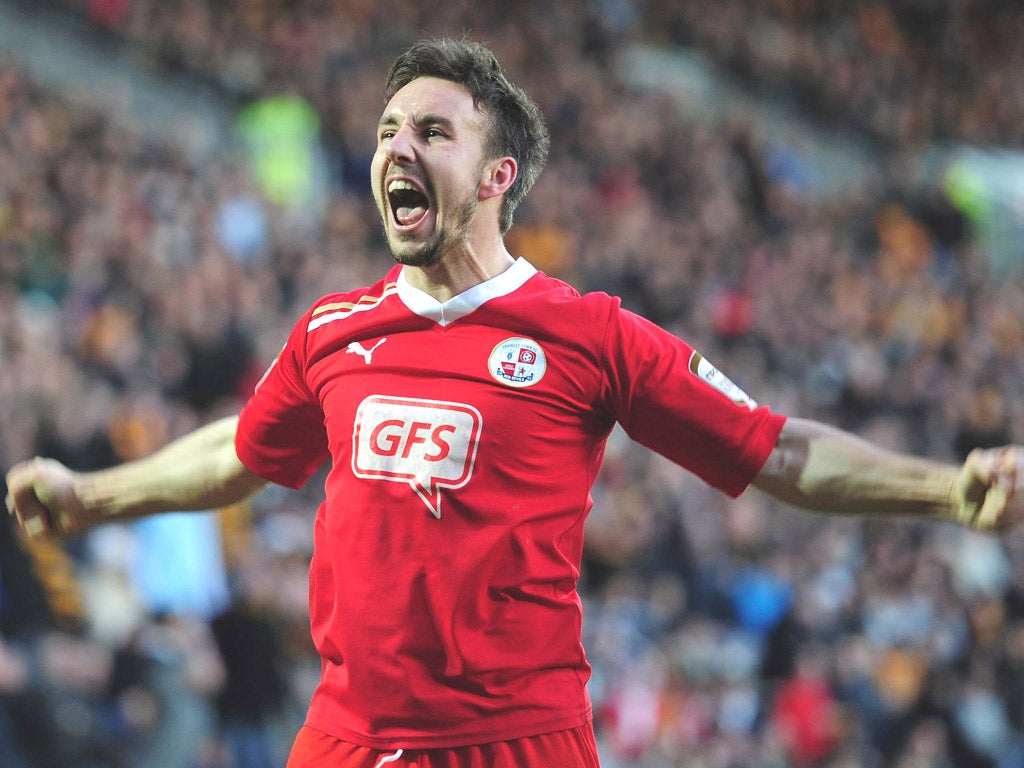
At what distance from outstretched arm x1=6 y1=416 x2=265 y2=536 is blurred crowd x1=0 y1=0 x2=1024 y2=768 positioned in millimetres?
2773

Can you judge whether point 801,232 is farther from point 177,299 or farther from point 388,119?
point 388,119

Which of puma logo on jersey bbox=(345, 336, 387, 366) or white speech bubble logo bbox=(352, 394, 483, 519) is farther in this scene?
puma logo on jersey bbox=(345, 336, 387, 366)

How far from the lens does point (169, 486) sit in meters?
3.51

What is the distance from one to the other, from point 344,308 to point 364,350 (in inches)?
6.7

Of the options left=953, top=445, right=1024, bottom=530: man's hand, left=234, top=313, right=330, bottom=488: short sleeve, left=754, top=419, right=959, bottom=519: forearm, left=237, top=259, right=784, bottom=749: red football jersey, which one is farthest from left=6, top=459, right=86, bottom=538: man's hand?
left=953, top=445, right=1024, bottom=530: man's hand

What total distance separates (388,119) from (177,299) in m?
5.41

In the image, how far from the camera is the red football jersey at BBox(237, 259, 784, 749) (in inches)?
115

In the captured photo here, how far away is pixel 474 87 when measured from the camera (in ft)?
10.8

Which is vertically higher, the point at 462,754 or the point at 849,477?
the point at 849,477

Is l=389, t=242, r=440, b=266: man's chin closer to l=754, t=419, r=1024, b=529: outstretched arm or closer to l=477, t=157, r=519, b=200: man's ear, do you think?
l=477, t=157, r=519, b=200: man's ear

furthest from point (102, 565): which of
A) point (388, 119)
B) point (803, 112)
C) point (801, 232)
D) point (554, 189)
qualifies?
point (803, 112)

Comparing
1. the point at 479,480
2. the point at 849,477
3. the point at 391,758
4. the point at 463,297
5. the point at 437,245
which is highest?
the point at 437,245

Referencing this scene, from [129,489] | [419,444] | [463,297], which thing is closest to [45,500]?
[129,489]

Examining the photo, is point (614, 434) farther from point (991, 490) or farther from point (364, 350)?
→ point (991, 490)
